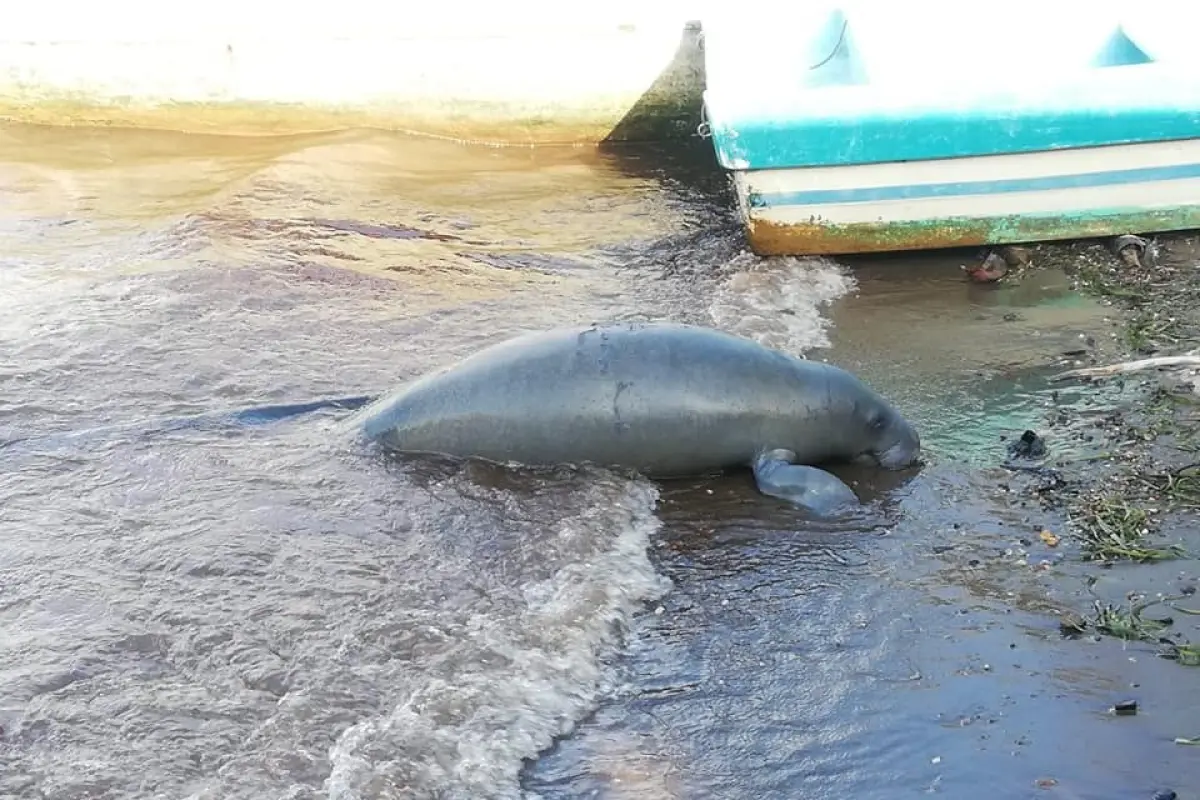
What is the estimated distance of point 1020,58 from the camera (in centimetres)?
1062

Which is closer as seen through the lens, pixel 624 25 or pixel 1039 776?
pixel 1039 776

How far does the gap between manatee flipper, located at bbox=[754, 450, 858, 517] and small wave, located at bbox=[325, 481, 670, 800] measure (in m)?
0.67

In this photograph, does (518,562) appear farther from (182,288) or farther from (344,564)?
(182,288)

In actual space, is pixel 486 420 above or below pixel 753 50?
below

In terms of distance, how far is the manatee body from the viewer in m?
5.68

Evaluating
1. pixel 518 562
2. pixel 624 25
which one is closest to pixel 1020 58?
pixel 624 25

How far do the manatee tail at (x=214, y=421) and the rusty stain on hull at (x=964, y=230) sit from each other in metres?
3.34

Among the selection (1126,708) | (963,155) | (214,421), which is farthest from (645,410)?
(963,155)

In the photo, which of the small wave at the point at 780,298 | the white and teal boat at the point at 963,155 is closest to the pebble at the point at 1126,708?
the small wave at the point at 780,298

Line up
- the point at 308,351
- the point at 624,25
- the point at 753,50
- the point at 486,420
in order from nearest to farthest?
the point at 486,420, the point at 308,351, the point at 753,50, the point at 624,25

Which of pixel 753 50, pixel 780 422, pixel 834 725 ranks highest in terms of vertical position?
pixel 753 50

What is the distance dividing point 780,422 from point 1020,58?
243 inches

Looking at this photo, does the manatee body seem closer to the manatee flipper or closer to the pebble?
the manatee flipper

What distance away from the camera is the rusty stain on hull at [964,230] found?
8.57 metres
